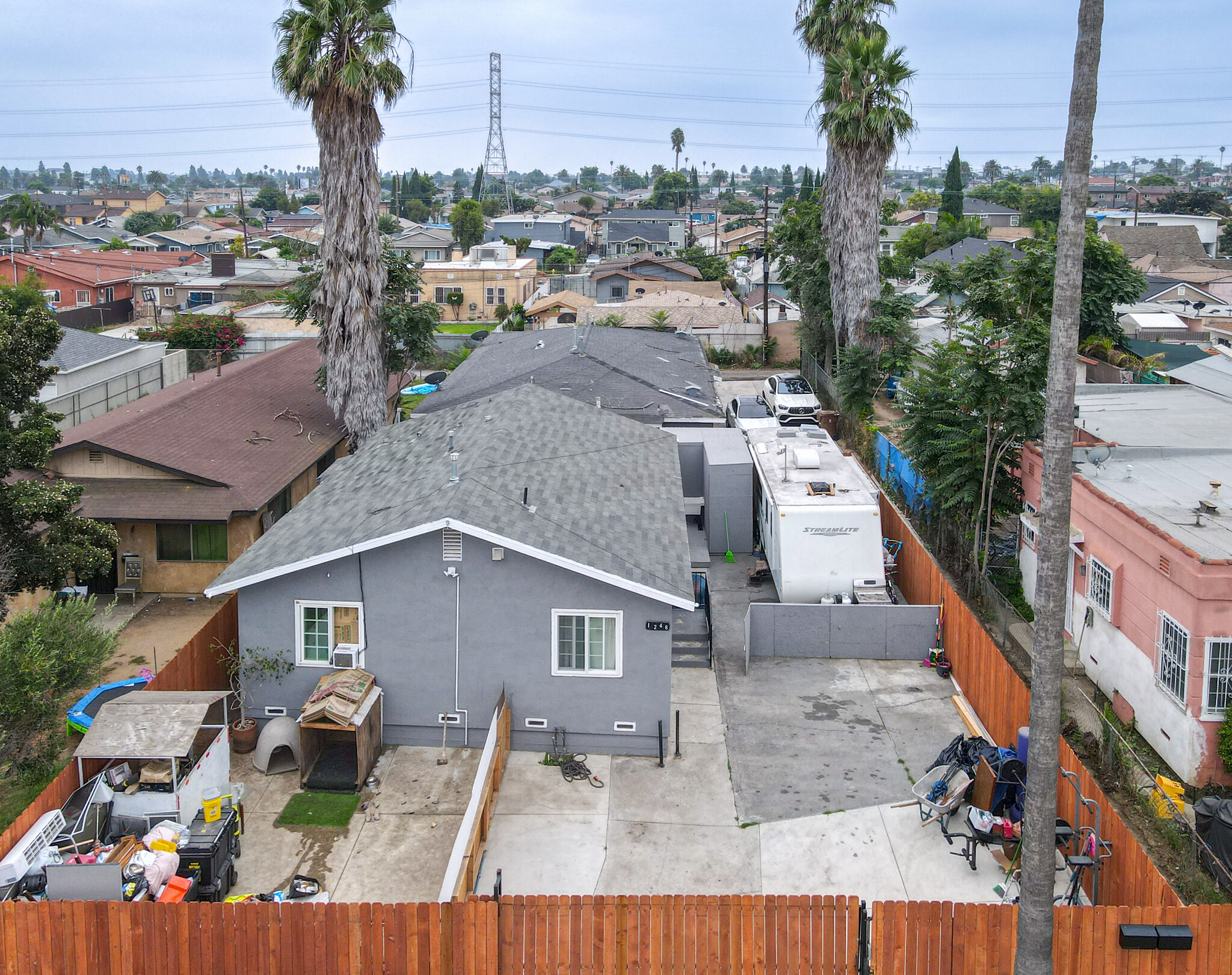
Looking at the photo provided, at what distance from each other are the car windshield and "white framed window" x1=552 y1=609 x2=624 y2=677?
21.7 meters

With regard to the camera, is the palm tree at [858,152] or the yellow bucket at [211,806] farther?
the palm tree at [858,152]

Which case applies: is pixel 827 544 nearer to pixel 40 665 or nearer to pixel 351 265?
pixel 40 665

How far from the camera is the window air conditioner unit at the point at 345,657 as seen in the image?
1620cm

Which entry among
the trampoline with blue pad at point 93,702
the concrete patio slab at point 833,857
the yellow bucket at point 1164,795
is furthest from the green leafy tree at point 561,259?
the yellow bucket at point 1164,795

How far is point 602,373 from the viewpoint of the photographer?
3219 centimetres

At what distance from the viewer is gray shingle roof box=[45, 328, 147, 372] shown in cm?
3678

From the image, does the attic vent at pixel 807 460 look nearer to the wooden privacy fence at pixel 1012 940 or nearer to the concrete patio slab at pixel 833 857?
the concrete patio slab at pixel 833 857

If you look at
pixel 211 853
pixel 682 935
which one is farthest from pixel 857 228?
pixel 211 853

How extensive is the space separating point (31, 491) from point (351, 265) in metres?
12.0

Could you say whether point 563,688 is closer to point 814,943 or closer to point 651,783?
point 651,783

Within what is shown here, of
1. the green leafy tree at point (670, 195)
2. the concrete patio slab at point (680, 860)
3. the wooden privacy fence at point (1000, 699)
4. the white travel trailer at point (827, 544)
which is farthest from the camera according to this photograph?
the green leafy tree at point (670, 195)

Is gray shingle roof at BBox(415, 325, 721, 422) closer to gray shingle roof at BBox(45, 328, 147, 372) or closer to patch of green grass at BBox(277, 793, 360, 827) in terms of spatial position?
gray shingle roof at BBox(45, 328, 147, 372)

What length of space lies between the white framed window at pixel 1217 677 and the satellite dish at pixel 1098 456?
615 centimetres

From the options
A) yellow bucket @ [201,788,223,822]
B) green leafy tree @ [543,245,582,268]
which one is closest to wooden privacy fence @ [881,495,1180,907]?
yellow bucket @ [201,788,223,822]
